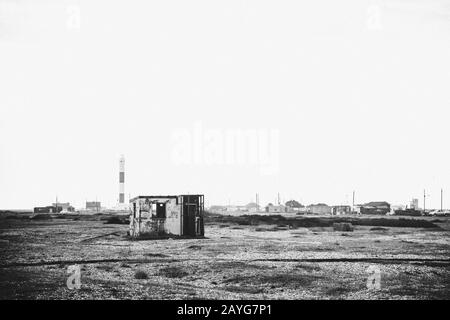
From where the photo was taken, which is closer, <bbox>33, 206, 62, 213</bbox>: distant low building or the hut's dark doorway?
the hut's dark doorway

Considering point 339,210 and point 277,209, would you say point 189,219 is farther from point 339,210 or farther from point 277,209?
point 277,209

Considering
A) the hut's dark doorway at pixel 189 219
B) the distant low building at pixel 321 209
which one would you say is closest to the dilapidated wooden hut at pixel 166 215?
the hut's dark doorway at pixel 189 219

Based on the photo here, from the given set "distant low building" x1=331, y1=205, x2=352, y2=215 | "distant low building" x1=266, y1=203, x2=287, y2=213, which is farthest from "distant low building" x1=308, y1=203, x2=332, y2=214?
"distant low building" x1=266, y1=203, x2=287, y2=213

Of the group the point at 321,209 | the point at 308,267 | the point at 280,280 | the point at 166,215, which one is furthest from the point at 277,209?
the point at 280,280

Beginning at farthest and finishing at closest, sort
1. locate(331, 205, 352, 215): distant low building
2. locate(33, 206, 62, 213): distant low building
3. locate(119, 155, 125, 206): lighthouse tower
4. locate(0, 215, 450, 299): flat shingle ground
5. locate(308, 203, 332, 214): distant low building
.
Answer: locate(308, 203, 332, 214): distant low building → locate(119, 155, 125, 206): lighthouse tower → locate(331, 205, 352, 215): distant low building → locate(33, 206, 62, 213): distant low building → locate(0, 215, 450, 299): flat shingle ground

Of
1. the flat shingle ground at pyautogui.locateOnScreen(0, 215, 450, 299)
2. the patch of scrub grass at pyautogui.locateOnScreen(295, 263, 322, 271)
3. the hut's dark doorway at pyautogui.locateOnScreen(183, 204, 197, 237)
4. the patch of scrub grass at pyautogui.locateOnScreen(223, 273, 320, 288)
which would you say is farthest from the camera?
the hut's dark doorway at pyautogui.locateOnScreen(183, 204, 197, 237)

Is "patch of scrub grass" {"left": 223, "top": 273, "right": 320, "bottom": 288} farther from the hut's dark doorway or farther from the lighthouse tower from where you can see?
the lighthouse tower

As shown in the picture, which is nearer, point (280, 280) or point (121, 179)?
point (280, 280)

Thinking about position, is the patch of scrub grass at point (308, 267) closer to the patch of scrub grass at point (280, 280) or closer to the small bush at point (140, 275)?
the patch of scrub grass at point (280, 280)

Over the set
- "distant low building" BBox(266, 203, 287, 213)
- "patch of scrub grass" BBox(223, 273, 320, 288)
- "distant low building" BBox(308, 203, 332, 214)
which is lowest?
"distant low building" BBox(266, 203, 287, 213)

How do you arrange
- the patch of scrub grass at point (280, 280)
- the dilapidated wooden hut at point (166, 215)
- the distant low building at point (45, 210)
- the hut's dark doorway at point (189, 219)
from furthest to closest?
the distant low building at point (45, 210)
the hut's dark doorway at point (189, 219)
the dilapidated wooden hut at point (166, 215)
the patch of scrub grass at point (280, 280)

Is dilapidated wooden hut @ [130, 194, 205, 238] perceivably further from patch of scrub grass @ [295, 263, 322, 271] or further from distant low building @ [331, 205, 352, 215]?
distant low building @ [331, 205, 352, 215]

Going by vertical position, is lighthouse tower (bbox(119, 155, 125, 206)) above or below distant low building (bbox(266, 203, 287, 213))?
above
